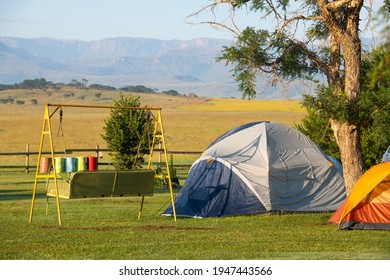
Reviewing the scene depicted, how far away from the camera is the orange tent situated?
1527cm

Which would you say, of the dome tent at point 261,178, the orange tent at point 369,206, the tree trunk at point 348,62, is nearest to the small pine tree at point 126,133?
the dome tent at point 261,178

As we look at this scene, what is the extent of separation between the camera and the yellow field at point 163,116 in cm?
7200

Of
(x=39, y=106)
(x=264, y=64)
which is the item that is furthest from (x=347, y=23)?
(x=39, y=106)

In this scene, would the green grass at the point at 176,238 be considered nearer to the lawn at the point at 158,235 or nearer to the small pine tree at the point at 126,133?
the lawn at the point at 158,235

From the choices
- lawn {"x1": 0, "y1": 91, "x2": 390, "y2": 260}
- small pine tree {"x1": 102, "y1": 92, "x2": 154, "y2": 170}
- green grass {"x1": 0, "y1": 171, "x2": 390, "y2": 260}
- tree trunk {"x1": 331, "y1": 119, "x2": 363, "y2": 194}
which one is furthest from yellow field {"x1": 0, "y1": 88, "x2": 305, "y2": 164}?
green grass {"x1": 0, "y1": 171, "x2": 390, "y2": 260}

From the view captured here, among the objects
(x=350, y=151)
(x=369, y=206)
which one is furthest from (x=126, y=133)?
(x=369, y=206)

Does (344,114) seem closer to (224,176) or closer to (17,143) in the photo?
(224,176)

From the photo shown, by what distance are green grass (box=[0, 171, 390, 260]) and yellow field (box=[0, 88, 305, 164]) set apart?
1094 cm

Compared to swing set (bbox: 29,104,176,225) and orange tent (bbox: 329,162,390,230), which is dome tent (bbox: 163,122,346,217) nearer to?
swing set (bbox: 29,104,176,225)

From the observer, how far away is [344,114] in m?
16.5

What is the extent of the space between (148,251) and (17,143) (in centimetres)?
5835

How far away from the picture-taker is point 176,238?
14.2 meters

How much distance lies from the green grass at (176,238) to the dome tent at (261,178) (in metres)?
0.48

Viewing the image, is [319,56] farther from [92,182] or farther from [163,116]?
[163,116]
